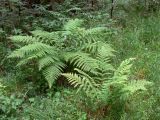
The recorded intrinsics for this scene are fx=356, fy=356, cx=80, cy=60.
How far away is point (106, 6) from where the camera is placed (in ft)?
35.1

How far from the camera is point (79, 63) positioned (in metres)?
6.97

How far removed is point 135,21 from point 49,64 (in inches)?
144

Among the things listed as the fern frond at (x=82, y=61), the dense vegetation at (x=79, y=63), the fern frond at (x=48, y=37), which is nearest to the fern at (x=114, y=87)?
the dense vegetation at (x=79, y=63)

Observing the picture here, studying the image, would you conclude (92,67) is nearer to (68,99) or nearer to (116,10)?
(68,99)

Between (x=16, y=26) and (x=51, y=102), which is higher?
(x=16, y=26)

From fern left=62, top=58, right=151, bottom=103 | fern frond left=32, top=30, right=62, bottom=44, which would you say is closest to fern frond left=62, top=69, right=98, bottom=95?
fern left=62, top=58, right=151, bottom=103

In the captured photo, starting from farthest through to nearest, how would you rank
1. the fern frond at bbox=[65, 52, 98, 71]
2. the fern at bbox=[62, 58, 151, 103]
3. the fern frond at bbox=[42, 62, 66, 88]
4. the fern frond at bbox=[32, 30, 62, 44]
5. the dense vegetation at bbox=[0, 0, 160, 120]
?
the fern frond at bbox=[32, 30, 62, 44], the fern frond at bbox=[65, 52, 98, 71], the fern frond at bbox=[42, 62, 66, 88], the dense vegetation at bbox=[0, 0, 160, 120], the fern at bbox=[62, 58, 151, 103]

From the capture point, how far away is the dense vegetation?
6.11 m

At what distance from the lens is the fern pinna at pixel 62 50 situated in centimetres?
693

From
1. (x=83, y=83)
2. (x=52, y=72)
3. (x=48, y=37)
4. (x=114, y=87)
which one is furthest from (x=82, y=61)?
(x=48, y=37)

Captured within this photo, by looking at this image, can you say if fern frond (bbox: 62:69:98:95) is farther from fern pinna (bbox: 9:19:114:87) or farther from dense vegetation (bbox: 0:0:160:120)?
fern pinna (bbox: 9:19:114:87)

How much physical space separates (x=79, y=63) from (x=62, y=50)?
637mm

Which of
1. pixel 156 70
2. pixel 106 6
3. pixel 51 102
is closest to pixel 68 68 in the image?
pixel 51 102

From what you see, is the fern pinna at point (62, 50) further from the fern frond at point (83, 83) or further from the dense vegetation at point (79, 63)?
the fern frond at point (83, 83)
